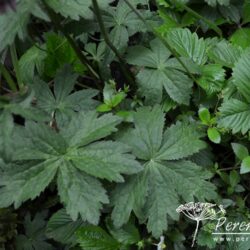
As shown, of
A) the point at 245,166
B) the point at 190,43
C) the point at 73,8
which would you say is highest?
the point at 73,8

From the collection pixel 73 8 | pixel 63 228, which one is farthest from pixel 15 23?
pixel 63 228

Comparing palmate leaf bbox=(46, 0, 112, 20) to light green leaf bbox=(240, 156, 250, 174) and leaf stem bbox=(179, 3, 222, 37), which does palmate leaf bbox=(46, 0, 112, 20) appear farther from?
A: light green leaf bbox=(240, 156, 250, 174)

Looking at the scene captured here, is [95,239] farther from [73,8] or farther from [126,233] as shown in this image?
[73,8]

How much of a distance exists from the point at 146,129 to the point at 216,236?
1.27 feet

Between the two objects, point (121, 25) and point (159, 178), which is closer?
point (159, 178)

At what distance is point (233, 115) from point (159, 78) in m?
0.26

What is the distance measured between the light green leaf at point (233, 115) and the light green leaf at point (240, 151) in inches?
2.7

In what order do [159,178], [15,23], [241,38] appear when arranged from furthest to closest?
[241,38] < [159,178] < [15,23]

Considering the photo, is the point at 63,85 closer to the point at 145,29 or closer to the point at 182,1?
the point at 145,29

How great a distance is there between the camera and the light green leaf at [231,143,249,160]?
145cm

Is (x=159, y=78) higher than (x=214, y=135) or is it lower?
higher

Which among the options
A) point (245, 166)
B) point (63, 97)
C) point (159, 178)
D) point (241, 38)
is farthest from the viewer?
point (241, 38)

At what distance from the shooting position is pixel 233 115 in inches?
56.5

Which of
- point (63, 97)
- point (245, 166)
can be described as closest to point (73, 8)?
point (63, 97)
